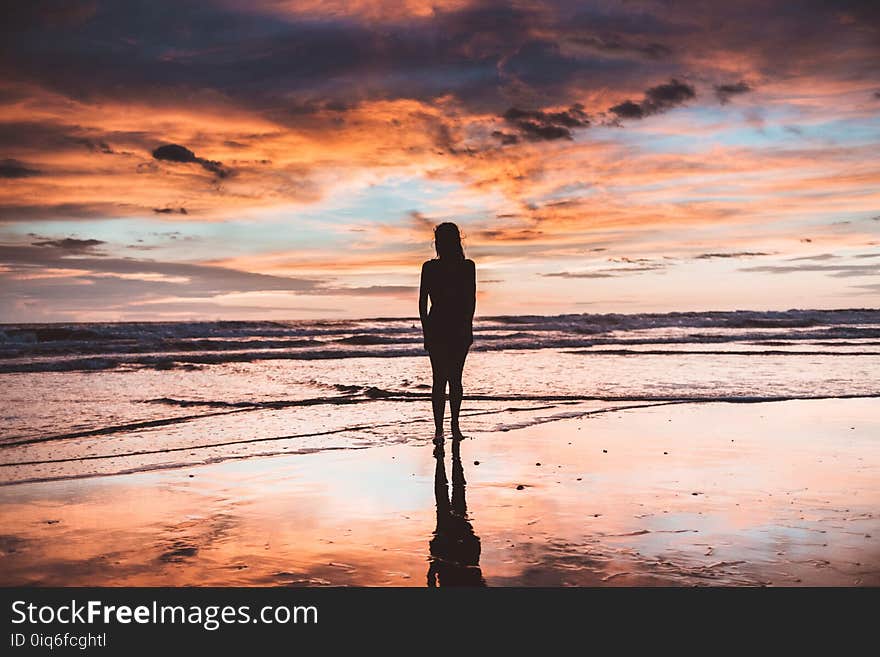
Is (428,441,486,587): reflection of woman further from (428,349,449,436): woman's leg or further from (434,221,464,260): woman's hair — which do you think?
(434,221,464,260): woman's hair

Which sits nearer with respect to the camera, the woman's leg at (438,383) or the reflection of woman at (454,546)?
the reflection of woman at (454,546)

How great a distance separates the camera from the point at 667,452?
26.2 feet

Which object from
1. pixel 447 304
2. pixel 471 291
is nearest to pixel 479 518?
pixel 447 304

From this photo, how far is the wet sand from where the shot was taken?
4359 millimetres

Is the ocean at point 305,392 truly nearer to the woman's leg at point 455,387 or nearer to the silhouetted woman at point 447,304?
the woman's leg at point 455,387

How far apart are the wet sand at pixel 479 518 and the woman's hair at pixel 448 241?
2.11 metres

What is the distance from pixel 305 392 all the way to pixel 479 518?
32.1ft

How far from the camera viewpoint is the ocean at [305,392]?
880cm

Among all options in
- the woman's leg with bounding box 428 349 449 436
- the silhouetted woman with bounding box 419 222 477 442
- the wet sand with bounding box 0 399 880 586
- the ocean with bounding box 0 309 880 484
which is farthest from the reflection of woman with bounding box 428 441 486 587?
the ocean with bounding box 0 309 880 484

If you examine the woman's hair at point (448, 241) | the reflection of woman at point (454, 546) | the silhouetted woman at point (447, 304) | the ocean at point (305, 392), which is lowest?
the reflection of woman at point (454, 546)

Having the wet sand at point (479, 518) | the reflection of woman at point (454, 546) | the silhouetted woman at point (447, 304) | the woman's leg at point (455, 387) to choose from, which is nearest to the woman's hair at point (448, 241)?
the silhouetted woman at point (447, 304)

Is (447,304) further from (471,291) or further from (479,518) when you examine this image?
(479,518)
